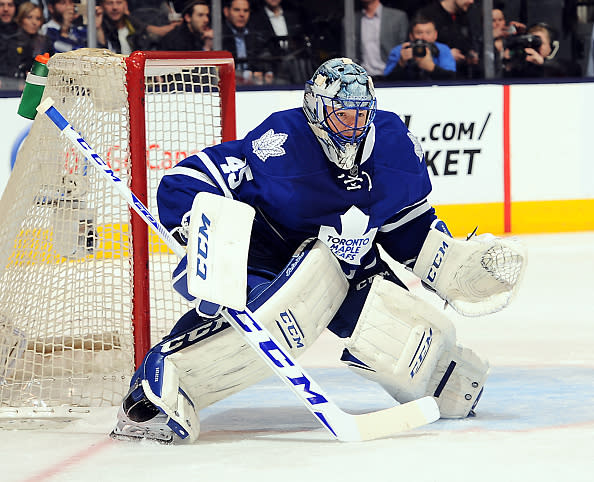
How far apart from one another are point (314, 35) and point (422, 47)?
576 mm

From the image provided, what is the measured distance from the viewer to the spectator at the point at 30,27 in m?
5.56

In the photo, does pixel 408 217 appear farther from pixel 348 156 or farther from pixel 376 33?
pixel 376 33

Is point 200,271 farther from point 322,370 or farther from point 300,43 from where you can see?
point 300,43

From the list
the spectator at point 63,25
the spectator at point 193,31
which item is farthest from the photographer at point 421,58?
the spectator at point 63,25

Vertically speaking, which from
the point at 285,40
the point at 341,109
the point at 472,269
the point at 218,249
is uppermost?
the point at 285,40

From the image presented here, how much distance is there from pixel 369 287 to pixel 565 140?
Result: 138 inches

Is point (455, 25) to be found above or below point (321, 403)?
above

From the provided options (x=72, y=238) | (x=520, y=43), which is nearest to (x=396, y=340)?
(x=72, y=238)

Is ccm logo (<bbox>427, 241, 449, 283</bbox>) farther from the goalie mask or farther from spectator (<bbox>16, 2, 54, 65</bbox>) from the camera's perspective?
spectator (<bbox>16, 2, 54, 65</bbox>)

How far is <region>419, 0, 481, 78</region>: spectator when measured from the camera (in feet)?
20.3

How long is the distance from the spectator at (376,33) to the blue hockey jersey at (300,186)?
3.39m

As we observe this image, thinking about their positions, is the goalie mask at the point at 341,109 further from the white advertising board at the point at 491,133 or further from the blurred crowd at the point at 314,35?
the blurred crowd at the point at 314,35

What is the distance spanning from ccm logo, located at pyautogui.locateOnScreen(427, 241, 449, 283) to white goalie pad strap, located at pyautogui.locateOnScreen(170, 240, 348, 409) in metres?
0.26

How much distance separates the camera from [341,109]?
2.53m
